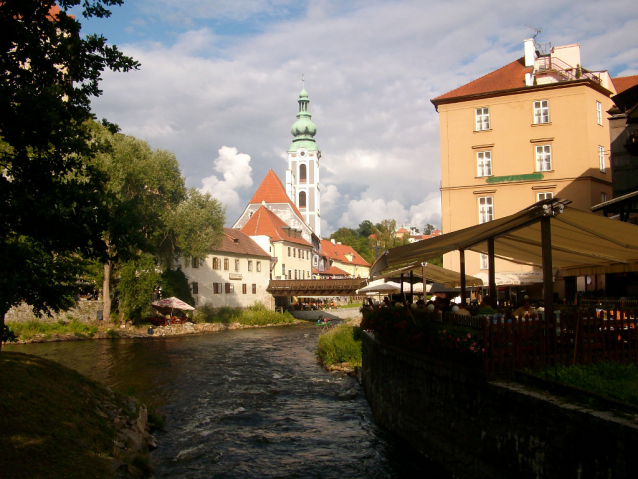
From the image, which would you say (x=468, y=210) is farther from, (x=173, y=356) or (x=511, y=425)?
(x=511, y=425)

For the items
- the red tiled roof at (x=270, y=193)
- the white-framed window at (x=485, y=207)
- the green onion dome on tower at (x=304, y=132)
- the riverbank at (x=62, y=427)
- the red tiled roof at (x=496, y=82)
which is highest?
the green onion dome on tower at (x=304, y=132)

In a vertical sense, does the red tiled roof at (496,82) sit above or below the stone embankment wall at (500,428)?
above

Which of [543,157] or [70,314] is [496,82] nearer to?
[543,157]

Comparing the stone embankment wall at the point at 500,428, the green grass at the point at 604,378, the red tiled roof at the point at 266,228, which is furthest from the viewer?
the red tiled roof at the point at 266,228

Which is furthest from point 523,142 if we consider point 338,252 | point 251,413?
point 338,252

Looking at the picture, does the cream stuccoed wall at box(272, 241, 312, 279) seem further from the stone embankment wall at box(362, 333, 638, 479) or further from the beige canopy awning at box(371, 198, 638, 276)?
the stone embankment wall at box(362, 333, 638, 479)

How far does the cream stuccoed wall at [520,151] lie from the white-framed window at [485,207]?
0.75 feet

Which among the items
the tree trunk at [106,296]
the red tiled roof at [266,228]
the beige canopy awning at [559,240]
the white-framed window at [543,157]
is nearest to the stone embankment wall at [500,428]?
the beige canopy awning at [559,240]

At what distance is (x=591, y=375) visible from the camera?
256 inches

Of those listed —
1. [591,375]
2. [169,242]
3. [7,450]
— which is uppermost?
[169,242]

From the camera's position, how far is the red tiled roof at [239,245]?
162ft

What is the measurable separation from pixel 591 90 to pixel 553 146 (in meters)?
3.62

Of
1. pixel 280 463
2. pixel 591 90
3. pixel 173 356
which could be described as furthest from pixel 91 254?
pixel 591 90

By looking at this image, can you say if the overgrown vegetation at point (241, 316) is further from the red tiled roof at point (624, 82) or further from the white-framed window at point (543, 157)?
the red tiled roof at point (624, 82)
